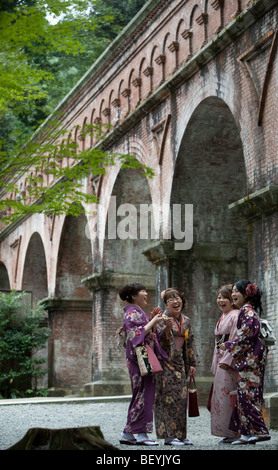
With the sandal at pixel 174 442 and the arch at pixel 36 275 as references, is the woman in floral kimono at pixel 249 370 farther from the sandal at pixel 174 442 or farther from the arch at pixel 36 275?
the arch at pixel 36 275

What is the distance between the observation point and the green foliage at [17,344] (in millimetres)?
22188

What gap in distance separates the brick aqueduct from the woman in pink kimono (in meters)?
2.45

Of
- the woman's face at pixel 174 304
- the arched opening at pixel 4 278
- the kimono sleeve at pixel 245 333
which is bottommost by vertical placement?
the kimono sleeve at pixel 245 333

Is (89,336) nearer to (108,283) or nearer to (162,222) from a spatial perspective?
(108,283)

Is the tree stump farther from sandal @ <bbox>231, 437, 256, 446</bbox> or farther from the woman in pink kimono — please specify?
the woman in pink kimono

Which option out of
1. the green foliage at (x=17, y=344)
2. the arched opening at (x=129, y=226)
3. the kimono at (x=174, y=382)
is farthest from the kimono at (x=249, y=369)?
the green foliage at (x=17, y=344)

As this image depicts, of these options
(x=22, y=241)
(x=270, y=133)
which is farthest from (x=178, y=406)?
(x=22, y=241)

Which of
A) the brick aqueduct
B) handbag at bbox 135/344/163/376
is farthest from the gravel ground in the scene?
the brick aqueduct

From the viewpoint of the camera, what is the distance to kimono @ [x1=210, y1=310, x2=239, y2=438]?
8.66 meters

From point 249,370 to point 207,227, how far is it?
7.29 metres

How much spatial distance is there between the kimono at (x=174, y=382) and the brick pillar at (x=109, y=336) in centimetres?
1067

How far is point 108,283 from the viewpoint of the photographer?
770 inches

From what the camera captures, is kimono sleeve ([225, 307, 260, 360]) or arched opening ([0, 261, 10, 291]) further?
arched opening ([0, 261, 10, 291])

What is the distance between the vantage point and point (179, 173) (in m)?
15.5
